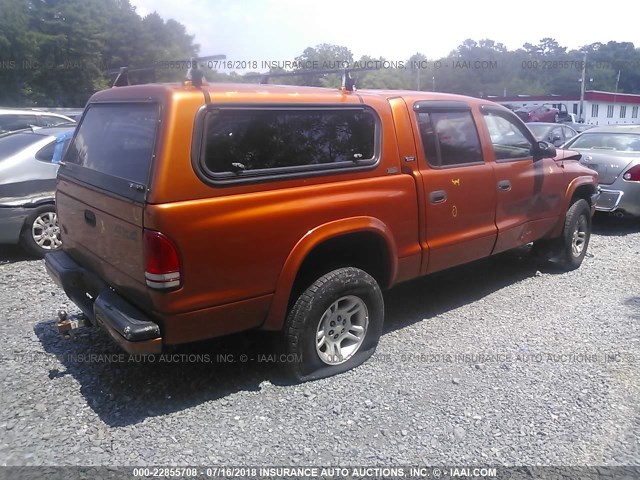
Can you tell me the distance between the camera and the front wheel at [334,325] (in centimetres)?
355

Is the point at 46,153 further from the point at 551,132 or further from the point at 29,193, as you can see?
the point at 551,132

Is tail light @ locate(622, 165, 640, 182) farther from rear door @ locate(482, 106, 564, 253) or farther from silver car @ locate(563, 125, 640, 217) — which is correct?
rear door @ locate(482, 106, 564, 253)

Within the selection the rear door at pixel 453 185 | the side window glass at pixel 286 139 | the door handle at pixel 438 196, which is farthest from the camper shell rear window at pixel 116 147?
the door handle at pixel 438 196

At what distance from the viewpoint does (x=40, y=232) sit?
627 centimetres

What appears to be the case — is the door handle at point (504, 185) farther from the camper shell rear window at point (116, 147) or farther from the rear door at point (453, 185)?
the camper shell rear window at point (116, 147)

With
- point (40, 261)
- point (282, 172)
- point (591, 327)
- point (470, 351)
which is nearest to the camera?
point (282, 172)

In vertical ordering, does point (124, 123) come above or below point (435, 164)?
above

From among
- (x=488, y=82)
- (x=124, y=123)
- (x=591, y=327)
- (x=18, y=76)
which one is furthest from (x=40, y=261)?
(x=488, y=82)

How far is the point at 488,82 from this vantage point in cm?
4306

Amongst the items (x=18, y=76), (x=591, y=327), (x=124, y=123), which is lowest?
(x=591, y=327)

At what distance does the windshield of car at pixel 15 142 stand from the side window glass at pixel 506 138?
521 cm

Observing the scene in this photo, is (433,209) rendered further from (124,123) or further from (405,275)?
(124,123)

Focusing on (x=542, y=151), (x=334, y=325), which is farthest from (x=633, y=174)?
(x=334, y=325)

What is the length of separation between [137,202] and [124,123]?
773 mm
